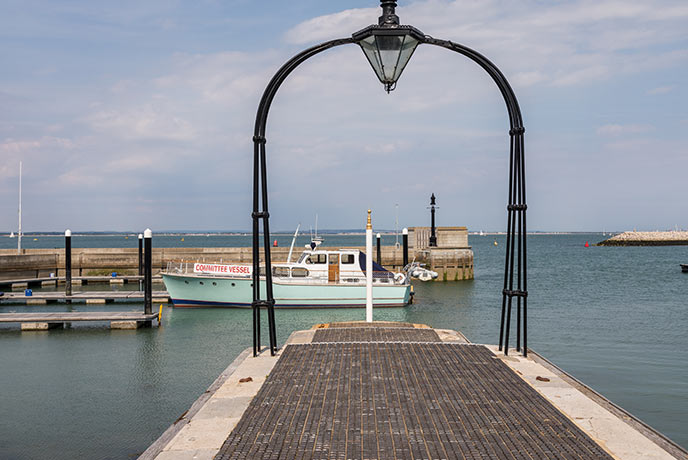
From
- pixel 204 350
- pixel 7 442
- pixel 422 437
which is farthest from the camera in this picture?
pixel 204 350

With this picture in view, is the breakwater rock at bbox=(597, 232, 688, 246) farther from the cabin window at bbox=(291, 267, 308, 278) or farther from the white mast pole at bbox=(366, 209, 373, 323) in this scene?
the white mast pole at bbox=(366, 209, 373, 323)

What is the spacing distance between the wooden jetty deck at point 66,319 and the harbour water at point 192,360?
47 centimetres

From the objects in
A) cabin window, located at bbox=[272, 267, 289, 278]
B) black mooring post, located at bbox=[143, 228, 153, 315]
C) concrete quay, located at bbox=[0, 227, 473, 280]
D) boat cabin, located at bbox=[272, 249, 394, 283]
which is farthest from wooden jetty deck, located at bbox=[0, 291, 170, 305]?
concrete quay, located at bbox=[0, 227, 473, 280]

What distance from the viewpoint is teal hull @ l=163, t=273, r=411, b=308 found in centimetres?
2548

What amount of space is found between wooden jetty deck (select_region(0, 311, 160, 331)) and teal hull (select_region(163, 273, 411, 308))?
16.0 feet

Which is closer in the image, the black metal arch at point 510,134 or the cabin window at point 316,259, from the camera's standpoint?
the black metal arch at point 510,134

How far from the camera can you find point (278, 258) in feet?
136

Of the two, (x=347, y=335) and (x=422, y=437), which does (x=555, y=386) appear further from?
(x=347, y=335)

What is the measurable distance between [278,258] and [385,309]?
1654 cm

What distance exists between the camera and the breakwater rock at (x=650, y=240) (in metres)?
130

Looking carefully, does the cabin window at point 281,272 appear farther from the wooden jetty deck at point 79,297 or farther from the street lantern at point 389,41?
the street lantern at point 389,41

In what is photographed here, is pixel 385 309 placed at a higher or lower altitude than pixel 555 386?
lower

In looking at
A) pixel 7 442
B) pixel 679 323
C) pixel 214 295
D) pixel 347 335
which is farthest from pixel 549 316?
pixel 7 442

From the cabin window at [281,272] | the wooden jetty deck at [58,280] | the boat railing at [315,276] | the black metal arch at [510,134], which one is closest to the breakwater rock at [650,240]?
the wooden jetty deck at [58,280]
